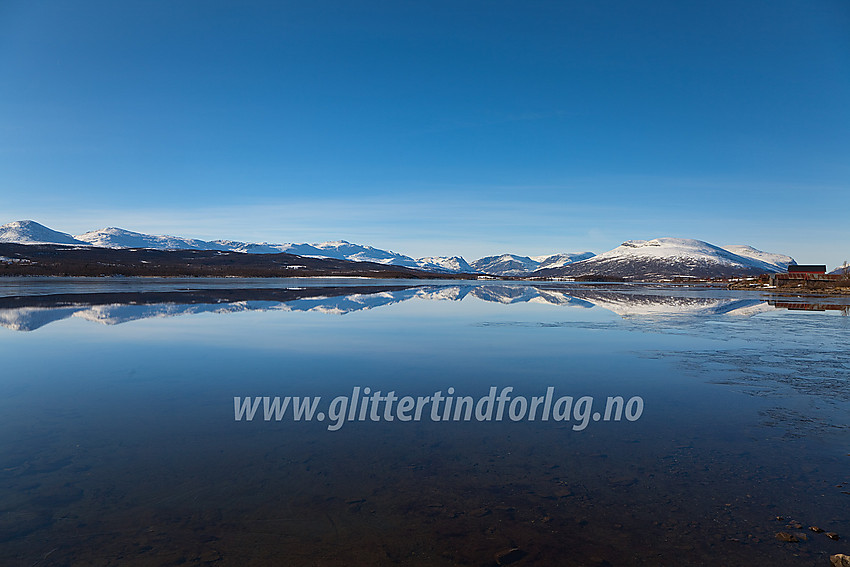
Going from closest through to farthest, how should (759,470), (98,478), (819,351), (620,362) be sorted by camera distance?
(98,478) < (759,470) < (620,362) < (819,351)

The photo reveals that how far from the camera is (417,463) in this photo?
686 centimetres

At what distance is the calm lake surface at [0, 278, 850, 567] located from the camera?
488 cm

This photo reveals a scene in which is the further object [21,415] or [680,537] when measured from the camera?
[21,415]

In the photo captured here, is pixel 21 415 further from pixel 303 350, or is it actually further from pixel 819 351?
pixel 819 351

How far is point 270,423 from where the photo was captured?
337 inches

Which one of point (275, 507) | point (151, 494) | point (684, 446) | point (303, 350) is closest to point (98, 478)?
point (151, 494)

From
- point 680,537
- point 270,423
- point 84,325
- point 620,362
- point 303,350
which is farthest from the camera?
point 84,325

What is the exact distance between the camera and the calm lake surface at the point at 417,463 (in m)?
4.88

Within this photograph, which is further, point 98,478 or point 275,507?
point 98,478

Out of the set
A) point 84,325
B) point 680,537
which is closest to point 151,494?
point 680,537

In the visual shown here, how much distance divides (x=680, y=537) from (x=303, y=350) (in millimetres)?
12479

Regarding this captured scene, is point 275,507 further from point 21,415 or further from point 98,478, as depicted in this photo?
point 21,415

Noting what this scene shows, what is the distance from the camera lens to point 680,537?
508 centimetres

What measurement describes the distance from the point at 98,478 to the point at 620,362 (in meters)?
12.7
